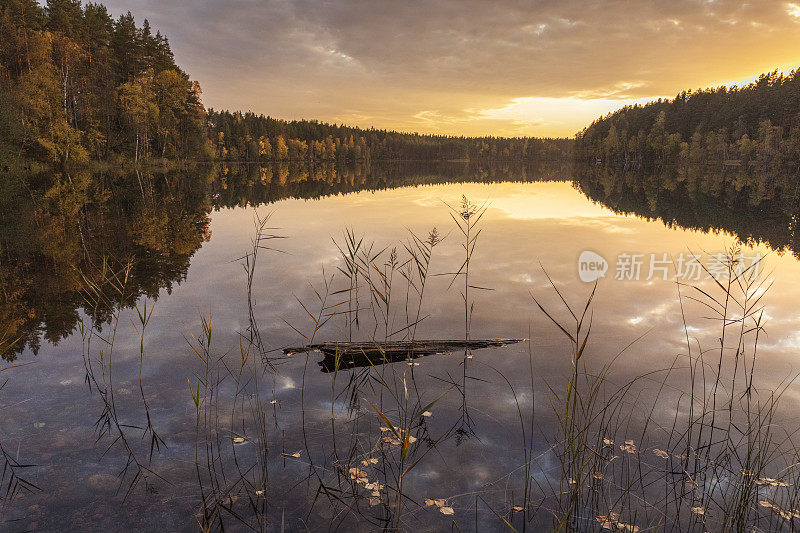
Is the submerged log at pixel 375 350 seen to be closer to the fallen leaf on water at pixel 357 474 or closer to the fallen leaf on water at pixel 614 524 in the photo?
the fallen leaf on water at pixel 357 474

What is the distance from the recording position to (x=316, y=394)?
7.11 metres

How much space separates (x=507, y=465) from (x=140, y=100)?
209 feet

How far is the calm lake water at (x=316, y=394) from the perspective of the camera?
4727 millimetres

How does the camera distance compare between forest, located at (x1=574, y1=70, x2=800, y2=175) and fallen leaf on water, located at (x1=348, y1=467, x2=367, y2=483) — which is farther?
forest, located at (x1=574, y1=70, x2=800, y2=175)

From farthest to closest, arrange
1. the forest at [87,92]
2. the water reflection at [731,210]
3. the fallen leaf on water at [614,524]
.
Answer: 1. the forest at [87,92]
2. the water reflection at [731,210]
3. the fallen leaf on water at [614,524]

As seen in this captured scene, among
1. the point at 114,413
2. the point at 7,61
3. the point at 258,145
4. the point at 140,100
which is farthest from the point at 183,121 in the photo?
the point at 114,413

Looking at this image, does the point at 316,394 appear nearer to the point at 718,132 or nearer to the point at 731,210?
the point at 731,210

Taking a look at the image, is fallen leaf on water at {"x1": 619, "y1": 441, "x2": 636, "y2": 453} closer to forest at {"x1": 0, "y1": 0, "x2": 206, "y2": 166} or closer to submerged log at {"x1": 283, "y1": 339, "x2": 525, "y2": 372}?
submerged log at {"x1": 283, "y1": 339, "x2": 525, "y2": 372}

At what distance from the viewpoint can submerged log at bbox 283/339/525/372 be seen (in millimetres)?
7938

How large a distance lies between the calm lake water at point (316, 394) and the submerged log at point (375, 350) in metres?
0.19

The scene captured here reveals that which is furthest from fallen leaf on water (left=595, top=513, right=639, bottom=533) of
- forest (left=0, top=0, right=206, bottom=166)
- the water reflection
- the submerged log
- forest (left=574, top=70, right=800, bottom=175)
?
forest (left=574, top=70, right=800, bottom=175)

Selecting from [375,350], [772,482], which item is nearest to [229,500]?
[375,350]

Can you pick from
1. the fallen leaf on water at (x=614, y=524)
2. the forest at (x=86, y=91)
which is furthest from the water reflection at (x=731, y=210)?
the forest at (x=86, y=91)

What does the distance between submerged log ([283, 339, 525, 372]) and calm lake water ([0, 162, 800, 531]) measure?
192 millimetres
